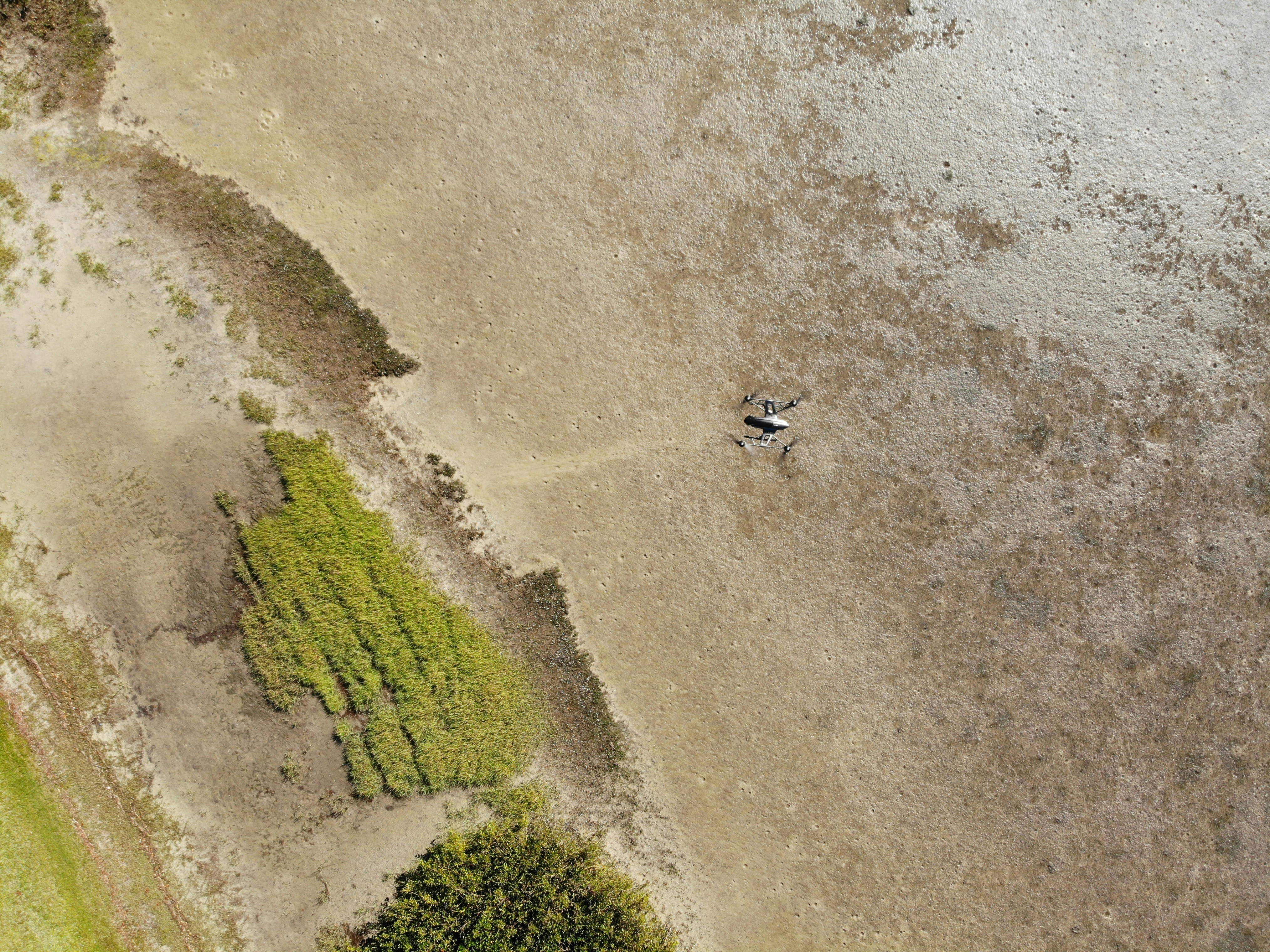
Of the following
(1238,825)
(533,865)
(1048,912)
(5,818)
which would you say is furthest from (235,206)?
(1238,825)

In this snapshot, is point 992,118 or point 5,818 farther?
point 992,118

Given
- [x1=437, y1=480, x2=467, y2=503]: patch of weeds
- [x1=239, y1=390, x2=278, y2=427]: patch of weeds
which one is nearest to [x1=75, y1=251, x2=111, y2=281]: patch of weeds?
[x1=239, y1=390, x2=278, y2=427]: patch of weeds

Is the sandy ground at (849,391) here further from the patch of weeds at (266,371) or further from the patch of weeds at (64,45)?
the patch of weeds at (266,371)

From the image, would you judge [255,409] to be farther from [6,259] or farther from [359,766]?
[359,766]

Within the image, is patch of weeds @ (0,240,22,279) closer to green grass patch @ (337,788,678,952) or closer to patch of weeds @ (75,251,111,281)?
patch of weeds @ (75,251,111,281)

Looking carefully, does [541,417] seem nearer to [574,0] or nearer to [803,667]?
[803,667]

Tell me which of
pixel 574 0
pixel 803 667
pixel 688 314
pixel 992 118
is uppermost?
pixel 574 0
